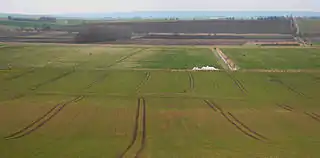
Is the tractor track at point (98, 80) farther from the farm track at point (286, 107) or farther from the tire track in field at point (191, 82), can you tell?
the farm track at point (286, 107)

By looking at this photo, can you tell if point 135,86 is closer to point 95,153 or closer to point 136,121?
point 136,121

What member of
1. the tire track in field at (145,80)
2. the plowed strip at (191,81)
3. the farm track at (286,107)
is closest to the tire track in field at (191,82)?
the plowed strip at (191,81)

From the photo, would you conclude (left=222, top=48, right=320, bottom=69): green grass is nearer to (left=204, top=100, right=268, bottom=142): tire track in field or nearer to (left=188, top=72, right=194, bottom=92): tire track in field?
(left=188, top=72, right=194, bottom=92): tire track in field

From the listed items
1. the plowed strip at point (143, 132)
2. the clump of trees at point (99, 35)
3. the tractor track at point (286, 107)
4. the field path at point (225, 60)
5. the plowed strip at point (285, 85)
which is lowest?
the plowed strip at point (143, 132)

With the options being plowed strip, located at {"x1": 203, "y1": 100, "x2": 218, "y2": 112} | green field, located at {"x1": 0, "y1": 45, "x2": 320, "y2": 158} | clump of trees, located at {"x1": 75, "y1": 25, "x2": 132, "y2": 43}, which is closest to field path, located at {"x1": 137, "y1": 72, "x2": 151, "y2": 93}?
green field, located at {"x1": 0, "y1": 45, "x2": 320, "y2": 158}

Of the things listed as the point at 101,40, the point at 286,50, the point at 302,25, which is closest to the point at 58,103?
the point at 286,50

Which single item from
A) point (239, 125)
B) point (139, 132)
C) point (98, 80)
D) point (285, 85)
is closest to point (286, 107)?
point (239, 125)
